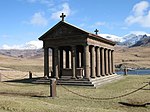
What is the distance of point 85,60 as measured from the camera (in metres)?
29.6

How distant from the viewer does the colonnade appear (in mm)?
29781

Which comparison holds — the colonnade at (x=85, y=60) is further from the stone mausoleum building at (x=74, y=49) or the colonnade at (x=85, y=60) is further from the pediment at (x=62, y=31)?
the pediment at (x=62, y=31)

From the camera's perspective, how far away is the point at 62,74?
3250 cm

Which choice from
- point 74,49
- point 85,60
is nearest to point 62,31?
point 74,49

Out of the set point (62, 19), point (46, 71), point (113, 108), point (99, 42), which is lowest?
point (113, 108)

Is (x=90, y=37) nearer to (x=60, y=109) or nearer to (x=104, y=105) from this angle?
(x=104, y=105)

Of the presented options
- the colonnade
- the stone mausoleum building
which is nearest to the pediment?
the stone mausoleum building

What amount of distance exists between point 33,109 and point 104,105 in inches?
192

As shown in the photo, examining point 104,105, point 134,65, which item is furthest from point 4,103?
point 134,65

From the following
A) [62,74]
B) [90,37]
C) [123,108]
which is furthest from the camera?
[62,74]

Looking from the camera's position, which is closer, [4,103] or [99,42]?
[4,103]

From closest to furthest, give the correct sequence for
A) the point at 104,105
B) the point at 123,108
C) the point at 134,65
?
1. the point at 123,108
2. the point at 104,105
3. the point at 134,65

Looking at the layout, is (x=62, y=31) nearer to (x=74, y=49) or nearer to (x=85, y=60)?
(x=74, y=49)

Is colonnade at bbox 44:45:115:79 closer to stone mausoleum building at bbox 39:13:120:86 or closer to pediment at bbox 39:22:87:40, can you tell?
stone mausoleum building at bbox 39:13:120:86
